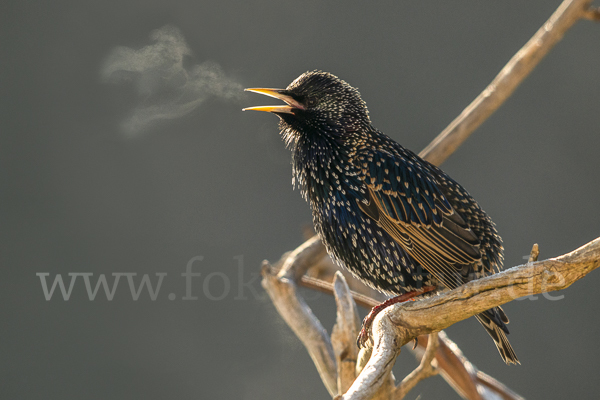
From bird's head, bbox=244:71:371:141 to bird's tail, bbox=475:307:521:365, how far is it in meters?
0.73

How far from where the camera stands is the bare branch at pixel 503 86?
7.54 ft

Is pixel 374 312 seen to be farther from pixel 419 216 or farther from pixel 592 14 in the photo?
pixel 592 14

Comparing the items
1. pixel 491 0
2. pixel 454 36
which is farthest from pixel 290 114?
pixel 491 0

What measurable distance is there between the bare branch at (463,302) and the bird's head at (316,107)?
0.66m

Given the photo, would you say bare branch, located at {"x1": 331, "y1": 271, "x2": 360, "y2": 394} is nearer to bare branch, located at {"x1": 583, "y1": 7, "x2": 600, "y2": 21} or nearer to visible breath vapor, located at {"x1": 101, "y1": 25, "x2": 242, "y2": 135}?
visible breath vapor, located at {"x1": 101, "y1": 25, "x2": 242, "y2": 135}

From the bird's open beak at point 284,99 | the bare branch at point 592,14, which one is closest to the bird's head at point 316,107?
the bird's open beak at point 284,99

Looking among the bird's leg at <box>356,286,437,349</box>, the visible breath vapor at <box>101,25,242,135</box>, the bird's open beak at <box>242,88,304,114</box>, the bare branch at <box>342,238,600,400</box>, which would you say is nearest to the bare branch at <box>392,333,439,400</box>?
the bird's leg at <box>356,286,437,349</box>

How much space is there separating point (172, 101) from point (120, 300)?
1673mm

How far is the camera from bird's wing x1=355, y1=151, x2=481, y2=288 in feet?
5.40

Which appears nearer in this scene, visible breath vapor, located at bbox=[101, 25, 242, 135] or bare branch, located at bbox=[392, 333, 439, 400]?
bare branch, located at bbox=[392, 333, 439, 400]

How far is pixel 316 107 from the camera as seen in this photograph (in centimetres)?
187

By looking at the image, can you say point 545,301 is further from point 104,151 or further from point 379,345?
point 104,151

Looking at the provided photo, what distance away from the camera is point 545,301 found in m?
3.52

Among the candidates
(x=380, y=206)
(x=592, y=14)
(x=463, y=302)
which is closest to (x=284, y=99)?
(x=380, y=206)
